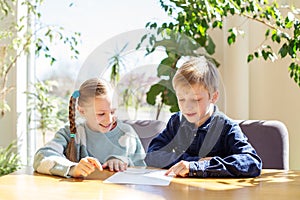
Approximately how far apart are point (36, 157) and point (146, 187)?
42cm

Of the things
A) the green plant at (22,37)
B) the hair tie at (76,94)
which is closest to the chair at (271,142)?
the hair tie at (76,94)

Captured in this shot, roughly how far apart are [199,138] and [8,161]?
1.68 meters

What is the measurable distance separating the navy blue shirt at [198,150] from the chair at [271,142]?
14.2 inches

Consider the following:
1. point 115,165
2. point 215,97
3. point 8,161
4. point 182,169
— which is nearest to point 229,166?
point 182,169

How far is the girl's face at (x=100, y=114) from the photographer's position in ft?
4.87

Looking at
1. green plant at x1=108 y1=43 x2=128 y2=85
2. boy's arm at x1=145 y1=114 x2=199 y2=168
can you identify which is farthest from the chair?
green plant at x1=108 y1=43 x2=128 y2=85

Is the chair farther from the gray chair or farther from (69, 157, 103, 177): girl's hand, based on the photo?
(69, 157, 103, 177): girl's hand

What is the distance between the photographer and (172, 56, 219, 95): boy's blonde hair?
1.47 metres

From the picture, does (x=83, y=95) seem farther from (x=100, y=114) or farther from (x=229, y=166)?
(x=229, y=166)

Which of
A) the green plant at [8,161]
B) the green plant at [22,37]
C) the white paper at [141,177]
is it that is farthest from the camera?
the green plant at [22,37]

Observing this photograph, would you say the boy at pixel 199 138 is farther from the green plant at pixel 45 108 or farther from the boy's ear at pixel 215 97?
the green plant at pixel 45 108

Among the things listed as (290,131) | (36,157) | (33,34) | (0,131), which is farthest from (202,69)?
(0,131)

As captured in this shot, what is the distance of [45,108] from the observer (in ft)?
10.3

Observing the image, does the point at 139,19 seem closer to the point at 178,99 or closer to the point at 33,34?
the point at 178,99
